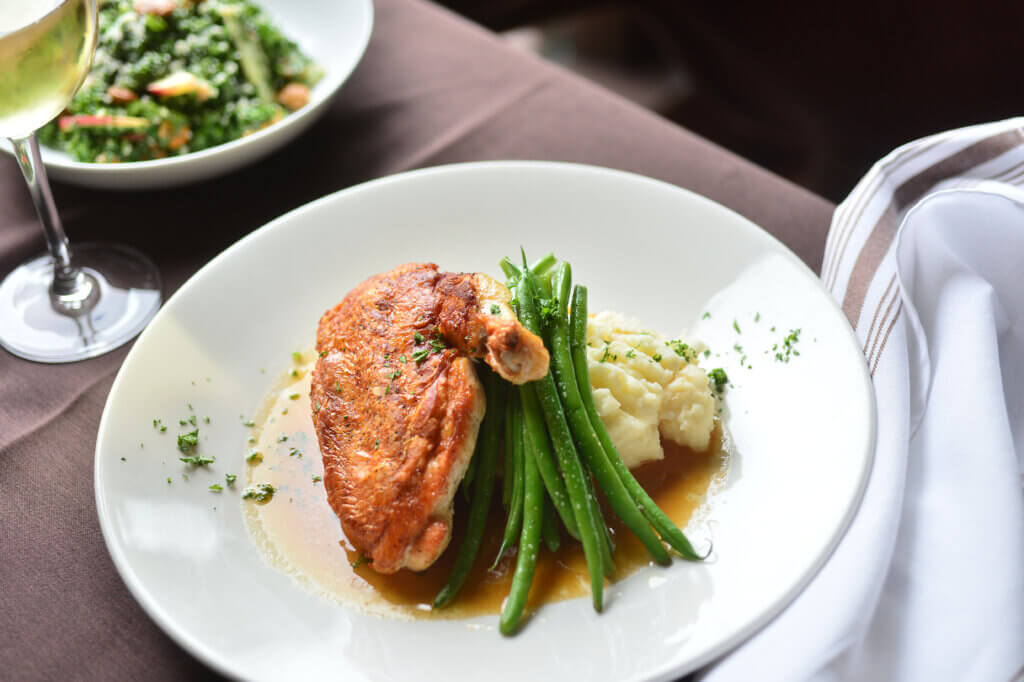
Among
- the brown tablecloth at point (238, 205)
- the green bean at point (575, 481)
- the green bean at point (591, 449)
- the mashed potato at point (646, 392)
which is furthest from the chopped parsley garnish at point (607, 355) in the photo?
the brown tablecloth at point (238, 205)

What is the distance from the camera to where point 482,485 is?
2420 mm

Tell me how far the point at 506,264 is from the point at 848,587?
1359mm

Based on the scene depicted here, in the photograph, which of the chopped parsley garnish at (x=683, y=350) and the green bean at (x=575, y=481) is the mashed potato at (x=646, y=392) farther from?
the green bean at (x=575, y=481)

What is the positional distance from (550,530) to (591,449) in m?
0.24

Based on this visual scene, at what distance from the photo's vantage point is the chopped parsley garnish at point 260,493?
2457 millimetres

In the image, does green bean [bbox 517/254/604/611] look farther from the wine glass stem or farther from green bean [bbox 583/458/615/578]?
the wine glass stem

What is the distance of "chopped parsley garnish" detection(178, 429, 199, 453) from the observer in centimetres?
248

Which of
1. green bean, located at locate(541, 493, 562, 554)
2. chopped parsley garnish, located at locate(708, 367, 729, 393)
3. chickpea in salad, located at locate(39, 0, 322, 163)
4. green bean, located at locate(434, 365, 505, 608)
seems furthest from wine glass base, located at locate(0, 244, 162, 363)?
chopped parsley garnish, located at locate(708, 367, 729, 393)

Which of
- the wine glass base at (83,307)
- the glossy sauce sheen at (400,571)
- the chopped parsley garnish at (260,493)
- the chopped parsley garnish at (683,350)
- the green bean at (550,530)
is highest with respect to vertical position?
the chopped parsley garnish at (683,350)

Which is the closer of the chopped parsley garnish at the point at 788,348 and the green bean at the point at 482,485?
the green bean at the point at 482,485

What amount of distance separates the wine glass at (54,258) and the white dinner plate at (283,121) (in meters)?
0.25

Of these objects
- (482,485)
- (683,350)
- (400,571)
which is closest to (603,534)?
(482,485)

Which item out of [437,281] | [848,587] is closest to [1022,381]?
[848,587]

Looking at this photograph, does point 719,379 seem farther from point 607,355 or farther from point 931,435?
point 931,435
